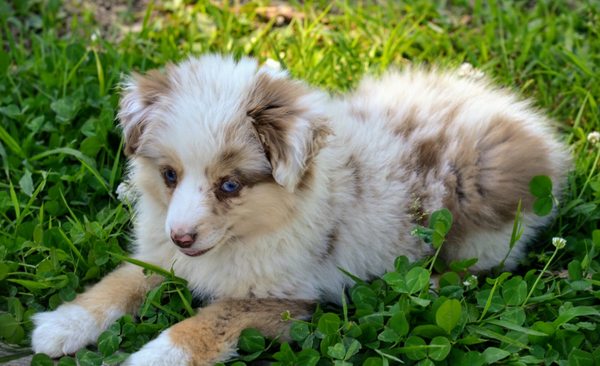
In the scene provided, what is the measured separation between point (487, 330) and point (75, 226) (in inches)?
74.0

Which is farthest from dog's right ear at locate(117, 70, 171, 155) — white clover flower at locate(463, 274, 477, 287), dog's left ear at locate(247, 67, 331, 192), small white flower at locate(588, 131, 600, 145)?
small white flower at locate(588, 131, 600, 145)

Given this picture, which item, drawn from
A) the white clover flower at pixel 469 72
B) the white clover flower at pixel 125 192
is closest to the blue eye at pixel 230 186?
the white clover flower at pixel 125 192

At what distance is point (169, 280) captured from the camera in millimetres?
3611

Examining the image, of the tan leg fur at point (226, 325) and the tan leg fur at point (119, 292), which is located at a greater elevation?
the tan leg fur at point (226, 325)

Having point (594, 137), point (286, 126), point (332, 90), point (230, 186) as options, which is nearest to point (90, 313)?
point (230, 186)

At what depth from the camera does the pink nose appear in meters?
3.10

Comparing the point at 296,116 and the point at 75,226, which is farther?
the point at 75,226

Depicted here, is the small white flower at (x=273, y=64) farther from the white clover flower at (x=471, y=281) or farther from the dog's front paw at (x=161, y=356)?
the dog's front paw at (x=161, y=356)

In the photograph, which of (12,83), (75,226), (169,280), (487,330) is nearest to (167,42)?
(12,83)

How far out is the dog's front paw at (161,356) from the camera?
3.18 meters

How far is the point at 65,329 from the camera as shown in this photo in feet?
11.1

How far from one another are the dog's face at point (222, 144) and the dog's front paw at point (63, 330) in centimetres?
56

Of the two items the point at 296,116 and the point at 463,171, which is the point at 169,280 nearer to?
the point at 296,116

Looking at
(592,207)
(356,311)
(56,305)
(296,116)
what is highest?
(296,116)
